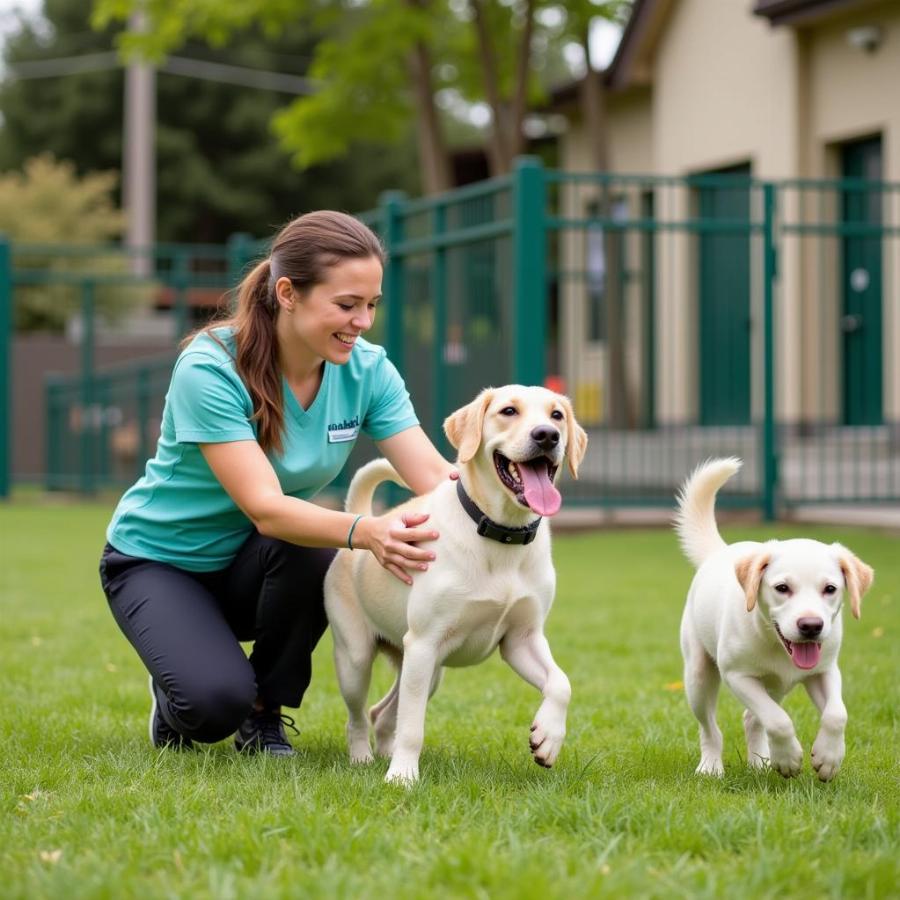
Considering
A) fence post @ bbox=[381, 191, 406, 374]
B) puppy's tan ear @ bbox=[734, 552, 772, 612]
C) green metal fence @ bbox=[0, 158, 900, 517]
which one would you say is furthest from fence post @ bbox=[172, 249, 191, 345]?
puppy's tan ear @ bbox=[734, 552, 772, 612]

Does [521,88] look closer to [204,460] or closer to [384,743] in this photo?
[204,460]

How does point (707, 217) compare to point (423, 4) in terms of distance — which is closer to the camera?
point (707, 217)

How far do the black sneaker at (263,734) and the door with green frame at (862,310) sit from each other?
9935mm

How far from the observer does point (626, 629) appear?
7.29m

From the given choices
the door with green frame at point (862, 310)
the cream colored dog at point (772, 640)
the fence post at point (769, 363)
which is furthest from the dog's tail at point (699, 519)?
the door with green frame at point (862, 310)

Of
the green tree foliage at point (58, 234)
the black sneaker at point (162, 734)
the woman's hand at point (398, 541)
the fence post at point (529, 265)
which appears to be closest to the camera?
the woman's hand at point (398, 541)

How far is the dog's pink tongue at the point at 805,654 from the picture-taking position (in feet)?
12.9

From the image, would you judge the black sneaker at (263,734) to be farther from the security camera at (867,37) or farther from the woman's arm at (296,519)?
the security camera at (867,37)

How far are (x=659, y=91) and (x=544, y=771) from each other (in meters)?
14.9

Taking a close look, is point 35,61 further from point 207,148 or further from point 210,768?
point 210,768

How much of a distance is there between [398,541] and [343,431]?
0.71m

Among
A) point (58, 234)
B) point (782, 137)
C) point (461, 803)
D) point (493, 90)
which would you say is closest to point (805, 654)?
point (461, 803)

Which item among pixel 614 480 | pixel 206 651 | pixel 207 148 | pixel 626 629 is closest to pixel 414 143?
pixel 207 148

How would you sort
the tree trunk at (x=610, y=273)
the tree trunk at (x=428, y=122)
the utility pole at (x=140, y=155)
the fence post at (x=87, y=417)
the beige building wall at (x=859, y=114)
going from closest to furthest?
the tree trunk at (x=610, y=273)
the beige building wall at (x=859, y=114)
the fence post at (x=87, y=417)
the tree trunk at (x=428, y=122)
the utility pole at (x=140, y=155)
